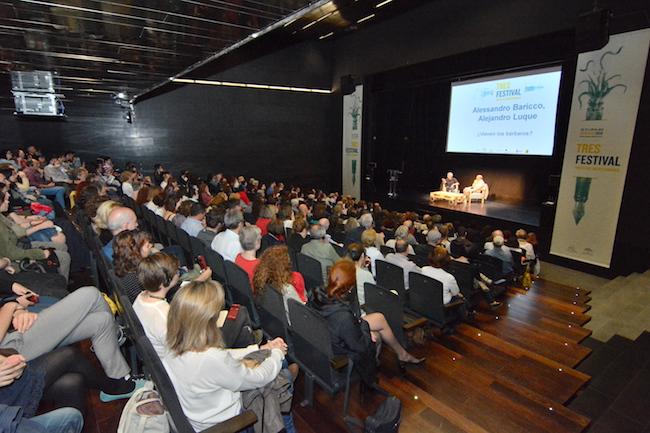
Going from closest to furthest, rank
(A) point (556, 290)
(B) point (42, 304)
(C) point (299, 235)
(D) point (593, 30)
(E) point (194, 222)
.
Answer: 1. (B) point (42, 304)
2. (E) point (194, 222)
3. (C) point (299, 235)
4. (A) point (556, 290)
5. (D) point (593, 30)

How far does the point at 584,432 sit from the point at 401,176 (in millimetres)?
11086

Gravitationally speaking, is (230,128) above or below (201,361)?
above

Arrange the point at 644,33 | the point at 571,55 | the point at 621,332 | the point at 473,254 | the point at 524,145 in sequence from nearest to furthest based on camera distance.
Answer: the point at 621,332 < the point at 473,254 < the point at 644,33 < the point at 571,55 < the point at 524,145

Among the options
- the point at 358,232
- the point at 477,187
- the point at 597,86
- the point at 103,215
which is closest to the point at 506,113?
the point at 477,187

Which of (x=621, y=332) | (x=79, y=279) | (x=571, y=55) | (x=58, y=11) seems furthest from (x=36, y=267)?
(x=571, y=55)

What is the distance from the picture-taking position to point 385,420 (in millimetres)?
2018

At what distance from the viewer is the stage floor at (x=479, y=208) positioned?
8258 millimetres

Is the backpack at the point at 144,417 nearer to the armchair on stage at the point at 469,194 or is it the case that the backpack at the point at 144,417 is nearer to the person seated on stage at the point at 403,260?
the person seated on stage at the point at 403,260

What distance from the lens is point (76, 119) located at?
30.9ft

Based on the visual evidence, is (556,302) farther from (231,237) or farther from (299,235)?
(231,237)

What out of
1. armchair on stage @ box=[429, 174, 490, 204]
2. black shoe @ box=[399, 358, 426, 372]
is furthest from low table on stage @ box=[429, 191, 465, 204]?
black shoe @ box=[399, 358, 426, 372]

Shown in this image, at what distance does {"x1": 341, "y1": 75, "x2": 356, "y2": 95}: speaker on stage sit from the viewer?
1205cm

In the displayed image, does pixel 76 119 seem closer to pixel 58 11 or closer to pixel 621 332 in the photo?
pixel 58 11

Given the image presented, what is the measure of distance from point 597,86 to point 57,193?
10024 mm
